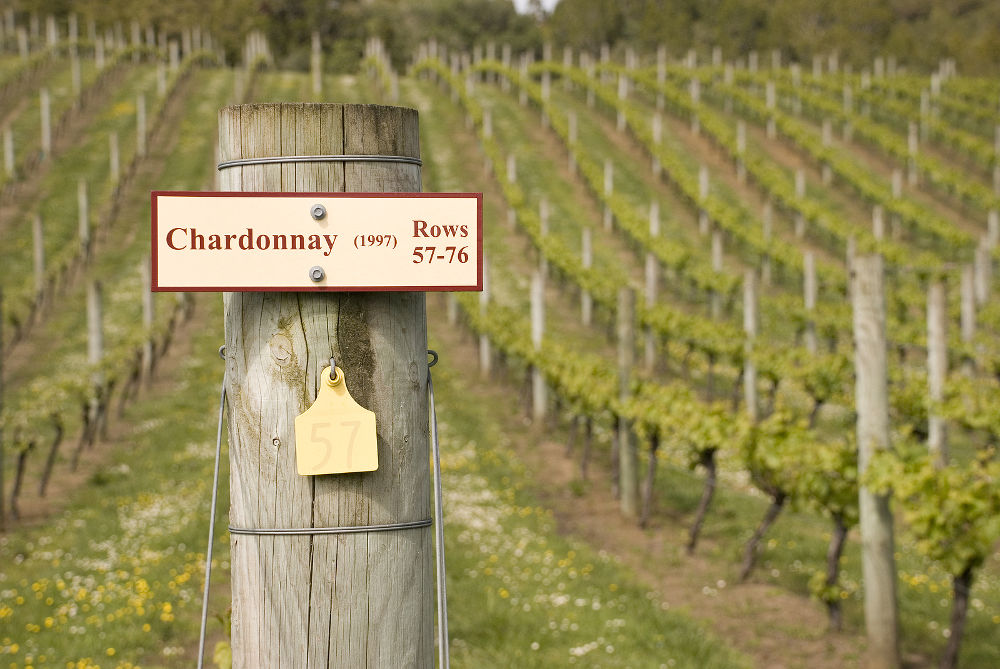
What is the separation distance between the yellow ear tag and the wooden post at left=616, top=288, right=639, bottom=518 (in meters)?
8.97

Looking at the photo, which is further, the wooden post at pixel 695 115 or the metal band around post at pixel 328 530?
the wooden post at pixel 695 115

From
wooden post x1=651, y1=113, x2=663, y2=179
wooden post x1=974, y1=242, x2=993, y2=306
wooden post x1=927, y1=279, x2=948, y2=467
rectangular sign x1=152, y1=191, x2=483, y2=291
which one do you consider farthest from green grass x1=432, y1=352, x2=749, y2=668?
wooden post x1=651, y1=113, x2=663, y2=179

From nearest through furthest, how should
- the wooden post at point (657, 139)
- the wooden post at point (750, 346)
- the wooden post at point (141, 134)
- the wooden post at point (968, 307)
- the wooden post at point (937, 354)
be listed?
1. the wooden post at point (937, 354)
2. the wooden post at point (750, 346)
3. the wooden post at point (968, 307)
4. the wooden post at point (141, 134)
5. the wooden post at point (657, 139)

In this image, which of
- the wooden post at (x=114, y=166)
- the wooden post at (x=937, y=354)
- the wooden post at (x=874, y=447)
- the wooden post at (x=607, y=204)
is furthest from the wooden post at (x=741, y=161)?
the wooden post at (x=874, y=447)

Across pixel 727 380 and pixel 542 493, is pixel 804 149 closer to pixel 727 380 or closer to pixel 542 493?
pixel 727 380

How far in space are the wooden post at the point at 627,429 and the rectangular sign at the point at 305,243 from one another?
8.96 m

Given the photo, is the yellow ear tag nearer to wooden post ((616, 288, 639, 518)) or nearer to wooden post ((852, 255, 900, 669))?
wooden post ((852, 255, 900, 669))

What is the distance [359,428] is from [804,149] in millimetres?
38268

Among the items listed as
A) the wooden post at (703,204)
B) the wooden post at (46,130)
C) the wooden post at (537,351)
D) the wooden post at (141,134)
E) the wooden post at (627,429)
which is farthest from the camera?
the wooden post at (141,134)

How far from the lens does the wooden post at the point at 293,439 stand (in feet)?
7.50

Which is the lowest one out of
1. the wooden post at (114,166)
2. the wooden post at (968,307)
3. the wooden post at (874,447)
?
the wooden post at (874,447)

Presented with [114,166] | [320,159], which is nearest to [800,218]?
[114,166]

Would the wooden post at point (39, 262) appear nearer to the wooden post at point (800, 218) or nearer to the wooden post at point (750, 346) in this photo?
the wooden post at point (750, 346)

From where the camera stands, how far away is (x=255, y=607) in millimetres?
2322
